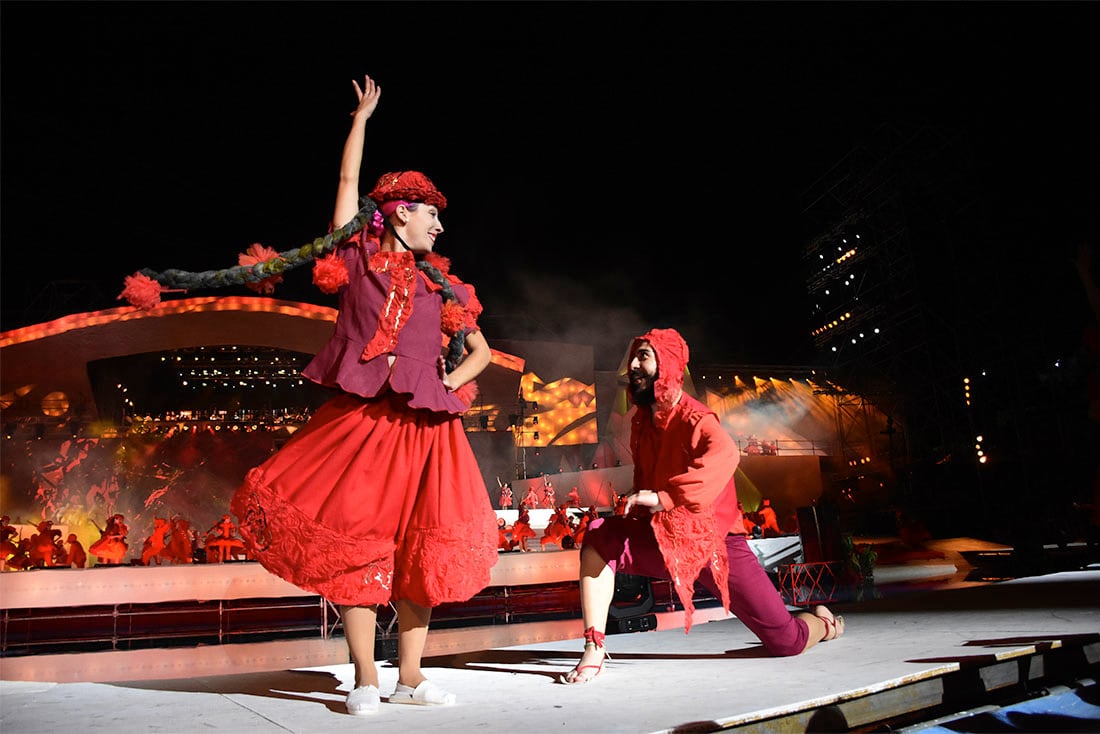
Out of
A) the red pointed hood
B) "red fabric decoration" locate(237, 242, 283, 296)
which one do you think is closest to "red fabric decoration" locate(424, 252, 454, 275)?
"red fabric decoration" locate(237, 242, 283, 296)

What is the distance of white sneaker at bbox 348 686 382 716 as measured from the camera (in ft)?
6.53

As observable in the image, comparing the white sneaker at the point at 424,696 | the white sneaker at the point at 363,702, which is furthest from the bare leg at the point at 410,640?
the white sneaker at the point at 363,702

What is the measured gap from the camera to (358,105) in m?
2.63

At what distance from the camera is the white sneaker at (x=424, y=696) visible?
209cm

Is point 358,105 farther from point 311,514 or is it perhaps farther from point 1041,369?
point 1041,369

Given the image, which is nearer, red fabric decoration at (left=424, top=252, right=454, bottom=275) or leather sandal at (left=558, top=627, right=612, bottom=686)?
leather sandal at (left=558, top=627, right=612, bottom=686)

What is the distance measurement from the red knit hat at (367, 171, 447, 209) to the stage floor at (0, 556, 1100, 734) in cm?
156

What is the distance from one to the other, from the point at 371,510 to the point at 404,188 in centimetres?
104

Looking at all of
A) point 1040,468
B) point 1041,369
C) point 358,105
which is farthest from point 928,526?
point 358,105

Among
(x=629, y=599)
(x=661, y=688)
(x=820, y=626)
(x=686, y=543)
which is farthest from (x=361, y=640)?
(x=629, y=599)

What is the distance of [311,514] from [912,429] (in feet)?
62.8

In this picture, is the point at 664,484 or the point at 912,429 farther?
the point at 912,429

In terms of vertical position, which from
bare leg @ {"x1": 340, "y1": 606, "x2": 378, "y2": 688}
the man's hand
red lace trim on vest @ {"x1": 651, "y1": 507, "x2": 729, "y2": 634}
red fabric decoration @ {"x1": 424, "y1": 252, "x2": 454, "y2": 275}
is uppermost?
red fabric decoration @ {"x1": 424, "y1": 252, "x2": 454, "y2": 275}

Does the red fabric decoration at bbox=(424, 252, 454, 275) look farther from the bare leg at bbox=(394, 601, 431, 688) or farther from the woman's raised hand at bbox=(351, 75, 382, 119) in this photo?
the bare leg at bbox=(394, 601, 431, 688)
